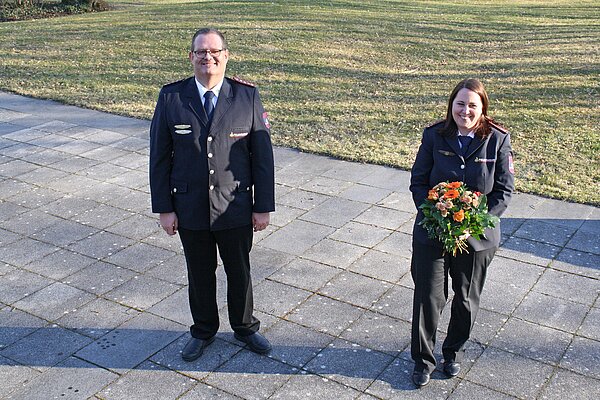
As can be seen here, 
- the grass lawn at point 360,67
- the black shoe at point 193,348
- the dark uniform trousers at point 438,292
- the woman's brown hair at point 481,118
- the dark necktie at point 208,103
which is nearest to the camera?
the woman's brown hair at point 481,118

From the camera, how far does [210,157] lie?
440 cm

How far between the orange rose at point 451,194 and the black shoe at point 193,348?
1.80m

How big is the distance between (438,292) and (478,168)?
0.75 m

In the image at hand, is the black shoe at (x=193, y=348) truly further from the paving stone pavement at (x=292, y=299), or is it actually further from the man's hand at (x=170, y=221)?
the man's hand at (x=170, y=221)

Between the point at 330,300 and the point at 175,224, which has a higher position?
the point at 175,224

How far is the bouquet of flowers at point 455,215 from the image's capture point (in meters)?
4.08

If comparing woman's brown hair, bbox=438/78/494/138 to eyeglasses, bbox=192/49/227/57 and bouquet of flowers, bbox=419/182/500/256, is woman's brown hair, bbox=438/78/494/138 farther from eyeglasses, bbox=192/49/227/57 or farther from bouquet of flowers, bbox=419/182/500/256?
eyeglasses, bbox=192/49/227/57

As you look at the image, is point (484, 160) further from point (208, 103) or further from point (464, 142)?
point (208, 103)

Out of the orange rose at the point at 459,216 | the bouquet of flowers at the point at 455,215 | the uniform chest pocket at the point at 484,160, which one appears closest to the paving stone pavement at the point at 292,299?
the bouquet of flowers at the point at 455,215

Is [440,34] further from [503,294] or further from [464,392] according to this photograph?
[464,392]

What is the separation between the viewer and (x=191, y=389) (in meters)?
4.45

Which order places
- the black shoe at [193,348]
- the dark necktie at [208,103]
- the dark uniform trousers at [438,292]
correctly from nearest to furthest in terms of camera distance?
the dark uniform trousers at [438,292], the dark necktie at [208,103], the black shoe at [193,348]

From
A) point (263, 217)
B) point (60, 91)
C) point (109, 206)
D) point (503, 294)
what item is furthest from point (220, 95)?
point (60, 91)

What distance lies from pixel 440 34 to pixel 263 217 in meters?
14.4
